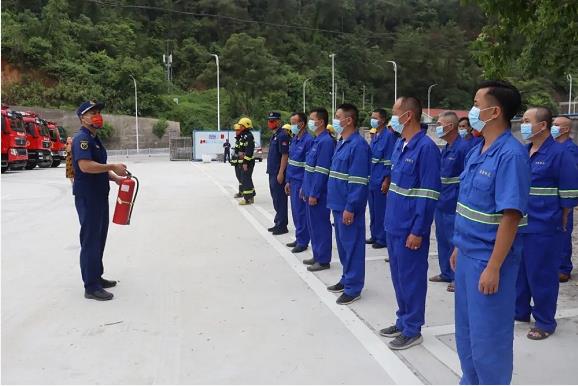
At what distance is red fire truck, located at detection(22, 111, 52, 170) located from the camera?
24141 mm

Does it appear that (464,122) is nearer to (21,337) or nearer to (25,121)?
(21,337)

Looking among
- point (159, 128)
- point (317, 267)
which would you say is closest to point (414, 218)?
point (317, 267)

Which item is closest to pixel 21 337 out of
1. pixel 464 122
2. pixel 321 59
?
pixel 464 122

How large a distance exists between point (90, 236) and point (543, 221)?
13.8 ft

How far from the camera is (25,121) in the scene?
2392 cm

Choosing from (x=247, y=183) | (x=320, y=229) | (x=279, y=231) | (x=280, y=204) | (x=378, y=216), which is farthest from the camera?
(x=247, y=183)

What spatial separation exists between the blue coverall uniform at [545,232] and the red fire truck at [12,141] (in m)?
20.9

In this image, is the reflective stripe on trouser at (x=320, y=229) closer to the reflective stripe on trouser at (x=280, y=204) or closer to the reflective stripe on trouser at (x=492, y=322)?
the reflective stripe on trouser at (x=280, y=204)

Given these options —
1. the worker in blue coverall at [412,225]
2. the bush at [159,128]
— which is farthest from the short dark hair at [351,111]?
the bush at [159,128]

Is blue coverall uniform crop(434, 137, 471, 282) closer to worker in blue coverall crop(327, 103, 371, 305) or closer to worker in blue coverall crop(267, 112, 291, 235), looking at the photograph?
worker in blue coverall crop(327, 103, 371, 305)

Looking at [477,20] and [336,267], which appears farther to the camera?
[477,20]

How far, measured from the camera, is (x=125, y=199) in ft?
19.0

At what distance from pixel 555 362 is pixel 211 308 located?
2.90 meters

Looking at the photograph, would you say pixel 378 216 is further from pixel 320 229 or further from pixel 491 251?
pixel 491 251
